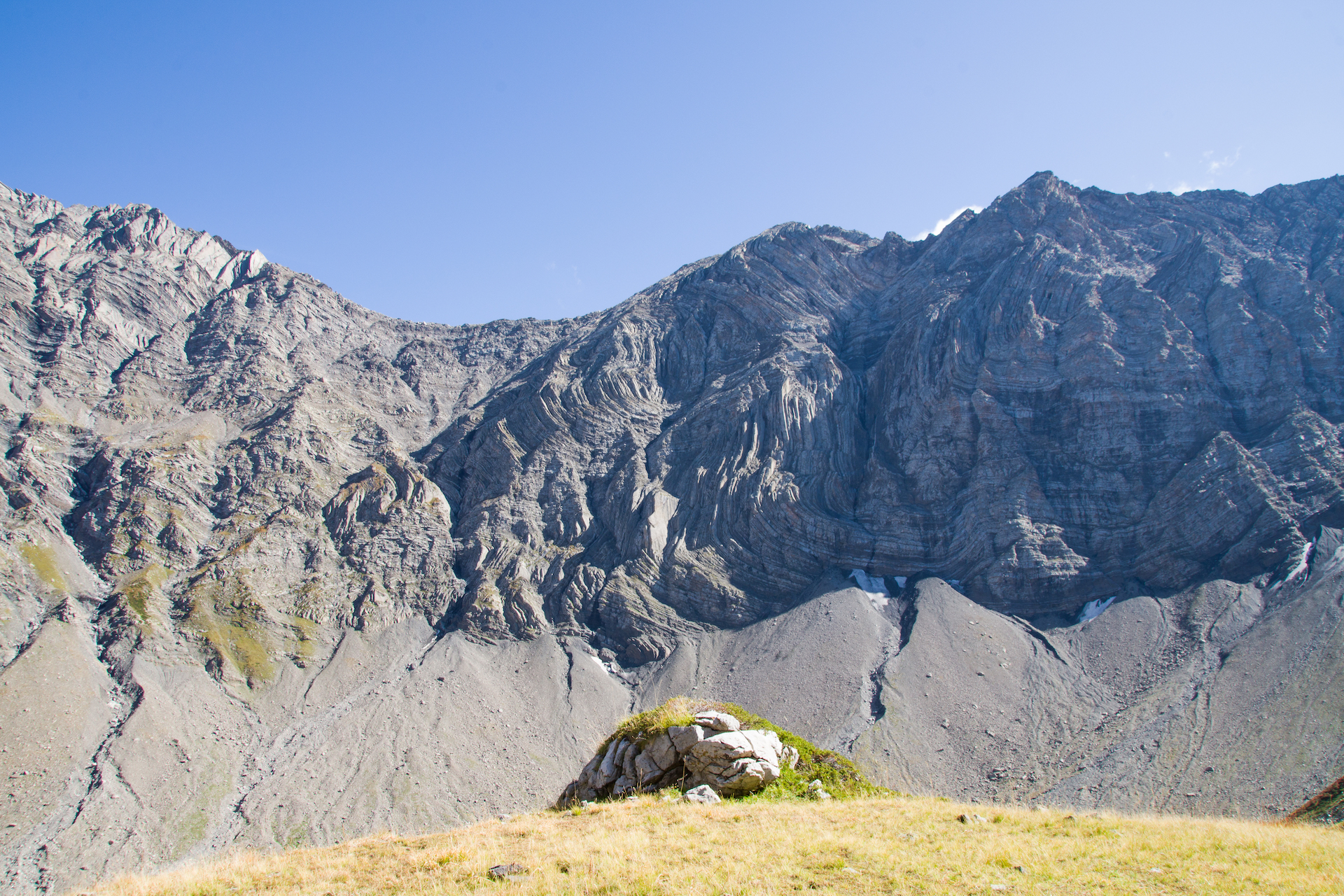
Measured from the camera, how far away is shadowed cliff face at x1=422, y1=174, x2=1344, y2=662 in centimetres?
7500

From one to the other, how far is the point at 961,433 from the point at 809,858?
269 ft

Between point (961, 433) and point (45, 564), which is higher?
point (45, 564)

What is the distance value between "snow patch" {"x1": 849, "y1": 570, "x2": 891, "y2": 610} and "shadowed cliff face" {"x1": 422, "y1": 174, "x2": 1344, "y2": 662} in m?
1.95

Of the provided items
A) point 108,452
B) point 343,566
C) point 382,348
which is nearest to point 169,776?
point 343,566

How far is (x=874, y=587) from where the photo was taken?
79.1 m

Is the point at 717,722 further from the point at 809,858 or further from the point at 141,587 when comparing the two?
the point at 141,587

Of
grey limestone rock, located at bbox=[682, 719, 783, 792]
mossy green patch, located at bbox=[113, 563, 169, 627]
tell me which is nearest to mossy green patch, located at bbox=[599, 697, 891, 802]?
grey limestone rock, located at bbox=[682, 719, 783, 792]

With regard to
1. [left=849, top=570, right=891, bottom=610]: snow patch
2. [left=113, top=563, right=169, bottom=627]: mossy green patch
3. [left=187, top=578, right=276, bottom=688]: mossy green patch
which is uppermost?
[left=113, top=563, right=169, bottom=627]: mossy green patch

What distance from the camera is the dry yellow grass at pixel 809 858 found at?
12867 mm

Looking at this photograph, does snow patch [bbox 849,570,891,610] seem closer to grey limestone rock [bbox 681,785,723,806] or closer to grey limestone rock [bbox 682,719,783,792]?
grey limestone rock [bbox 682,719,783,792]

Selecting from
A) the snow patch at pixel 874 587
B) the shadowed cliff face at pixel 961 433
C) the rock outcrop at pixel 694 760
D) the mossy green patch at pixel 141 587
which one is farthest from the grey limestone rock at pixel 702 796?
the mossy green patch at pixel 141 587

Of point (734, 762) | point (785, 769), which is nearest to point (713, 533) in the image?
point (785, 769)

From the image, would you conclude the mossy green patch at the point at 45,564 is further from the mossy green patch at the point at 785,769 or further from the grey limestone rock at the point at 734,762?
the grey limestone rock at the point at 734,762

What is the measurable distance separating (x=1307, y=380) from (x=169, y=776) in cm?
11571
